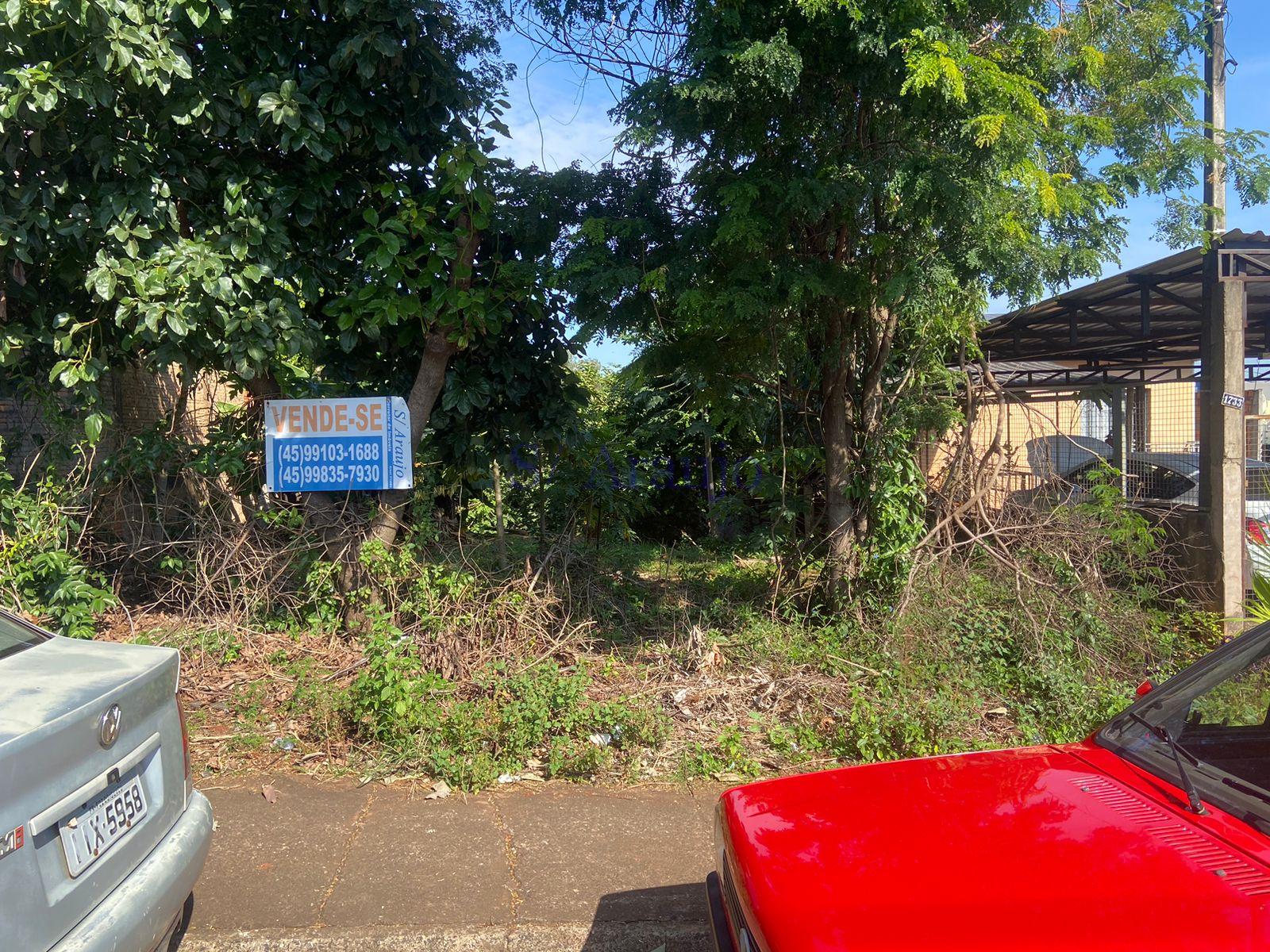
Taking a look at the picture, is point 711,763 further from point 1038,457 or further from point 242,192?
point 242,192

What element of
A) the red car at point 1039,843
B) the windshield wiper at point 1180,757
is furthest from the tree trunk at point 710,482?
the windshield wiper at point 1180,757

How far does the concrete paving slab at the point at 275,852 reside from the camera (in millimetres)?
3777

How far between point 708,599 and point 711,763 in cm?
238

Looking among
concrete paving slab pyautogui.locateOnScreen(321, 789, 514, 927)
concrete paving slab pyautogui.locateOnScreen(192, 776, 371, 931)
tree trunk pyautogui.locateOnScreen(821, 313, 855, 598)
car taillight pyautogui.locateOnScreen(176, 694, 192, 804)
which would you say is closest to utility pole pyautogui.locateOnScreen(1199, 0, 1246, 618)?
tree trunk pyautogui.locateOnScreen(821, 313, 855, 598)

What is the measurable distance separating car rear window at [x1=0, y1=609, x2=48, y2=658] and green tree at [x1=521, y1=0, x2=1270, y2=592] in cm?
374

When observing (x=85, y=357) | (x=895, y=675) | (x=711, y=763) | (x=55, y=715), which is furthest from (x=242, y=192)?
(x=895, y=675)

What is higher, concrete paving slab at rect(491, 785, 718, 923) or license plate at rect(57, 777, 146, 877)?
license plate at rect(57, 777, 146, 877)

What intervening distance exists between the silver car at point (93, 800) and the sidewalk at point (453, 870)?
557 mm

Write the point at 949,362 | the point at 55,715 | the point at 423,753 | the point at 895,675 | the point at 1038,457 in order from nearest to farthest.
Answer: the point at 55,715 < the point at 423,753 < the point at 895,675 < the point at 1038,457 < the point at 949,362

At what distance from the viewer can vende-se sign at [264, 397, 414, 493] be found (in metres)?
6.20

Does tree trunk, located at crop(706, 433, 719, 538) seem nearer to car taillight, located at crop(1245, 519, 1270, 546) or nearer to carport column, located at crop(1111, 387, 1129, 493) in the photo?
carport column, located at crop(1111, 387, 1129, 493)

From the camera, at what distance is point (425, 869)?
162 inches

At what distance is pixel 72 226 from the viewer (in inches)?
213

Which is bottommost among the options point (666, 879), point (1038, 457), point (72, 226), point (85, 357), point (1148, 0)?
point (666, 879)
